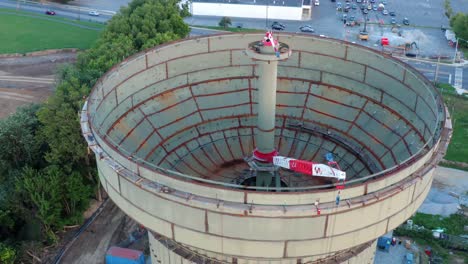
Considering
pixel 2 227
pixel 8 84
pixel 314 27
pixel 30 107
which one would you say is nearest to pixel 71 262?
pixel 2 227

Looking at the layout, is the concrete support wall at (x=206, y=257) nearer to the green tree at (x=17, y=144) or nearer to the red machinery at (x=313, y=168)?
the red machinery at (x=313, y=168)

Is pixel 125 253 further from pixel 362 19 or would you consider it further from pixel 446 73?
pixel 362 19

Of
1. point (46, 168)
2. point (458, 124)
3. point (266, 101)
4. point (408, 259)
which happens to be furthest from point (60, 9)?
point (266, 101)

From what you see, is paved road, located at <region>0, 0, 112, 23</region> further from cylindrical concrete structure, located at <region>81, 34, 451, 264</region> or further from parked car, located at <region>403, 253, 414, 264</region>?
cylindrical concrete structure, located at <region>81, 34, 451, 264</region>

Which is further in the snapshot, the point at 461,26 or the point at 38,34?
the point at 38,34

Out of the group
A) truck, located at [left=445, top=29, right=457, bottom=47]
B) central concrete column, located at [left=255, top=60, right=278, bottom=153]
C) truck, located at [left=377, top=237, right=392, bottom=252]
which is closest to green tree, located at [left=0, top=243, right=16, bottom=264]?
central concrete column, located at [left=255, top=60, right=278, bottom=153]

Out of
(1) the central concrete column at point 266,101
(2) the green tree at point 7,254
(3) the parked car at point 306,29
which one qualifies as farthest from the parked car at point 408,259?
(3) the parked car at point 306,29
